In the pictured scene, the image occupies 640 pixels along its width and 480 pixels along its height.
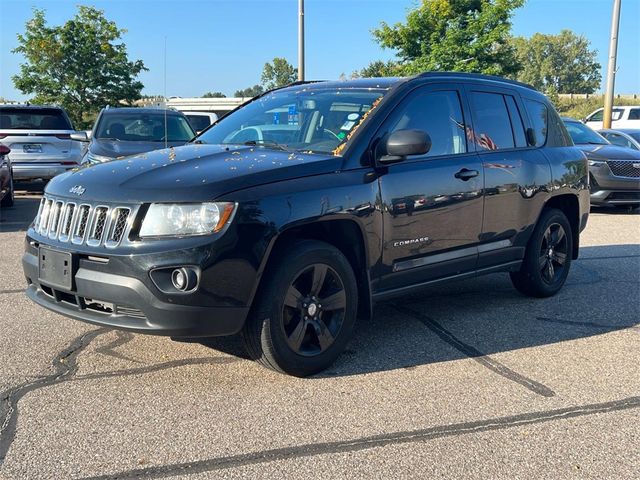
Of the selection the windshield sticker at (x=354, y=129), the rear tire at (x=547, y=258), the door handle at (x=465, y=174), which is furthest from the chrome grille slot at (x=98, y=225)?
the rear tire at (x=547, y=258)

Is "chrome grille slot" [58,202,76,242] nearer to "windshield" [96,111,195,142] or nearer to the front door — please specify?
the front door

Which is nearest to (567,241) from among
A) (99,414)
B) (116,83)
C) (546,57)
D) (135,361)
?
(135,361)

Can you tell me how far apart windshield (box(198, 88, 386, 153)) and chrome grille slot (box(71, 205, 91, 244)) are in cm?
140

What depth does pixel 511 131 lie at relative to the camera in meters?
5.77

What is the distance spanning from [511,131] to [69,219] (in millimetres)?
3713

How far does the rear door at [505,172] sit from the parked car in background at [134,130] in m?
5.51

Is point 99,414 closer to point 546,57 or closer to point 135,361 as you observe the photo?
point 135,361

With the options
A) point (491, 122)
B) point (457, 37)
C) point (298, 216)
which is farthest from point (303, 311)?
point (457, 37)

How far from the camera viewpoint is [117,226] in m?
3.69

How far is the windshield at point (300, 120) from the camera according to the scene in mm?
4559

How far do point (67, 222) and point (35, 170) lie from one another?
Result: 9.80m

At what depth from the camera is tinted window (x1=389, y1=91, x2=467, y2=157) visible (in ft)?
15.6

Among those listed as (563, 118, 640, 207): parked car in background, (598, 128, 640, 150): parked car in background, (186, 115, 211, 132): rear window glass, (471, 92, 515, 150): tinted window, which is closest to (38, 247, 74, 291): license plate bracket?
(471, 92, 515, 150): tinted window

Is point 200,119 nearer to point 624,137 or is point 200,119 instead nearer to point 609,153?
point 609,153
